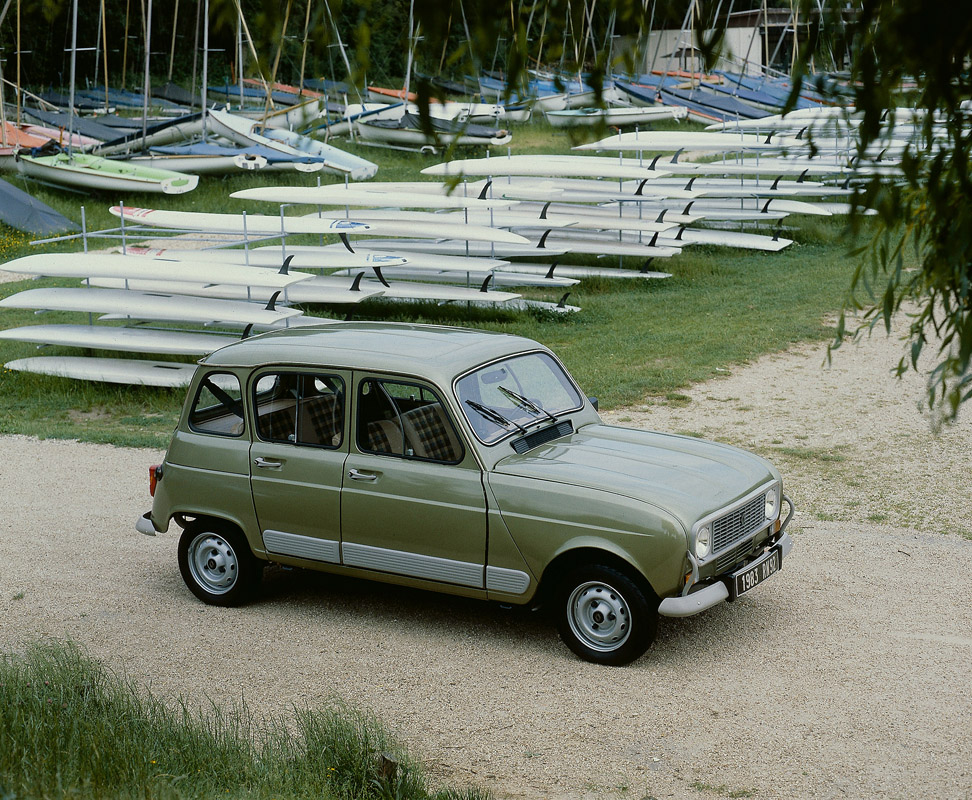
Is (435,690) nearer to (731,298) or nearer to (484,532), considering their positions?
(484,532)

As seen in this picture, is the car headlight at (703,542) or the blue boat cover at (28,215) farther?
the blue boat cover at (28,215)

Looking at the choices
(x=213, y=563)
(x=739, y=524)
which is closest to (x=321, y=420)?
(x=213, y=563)

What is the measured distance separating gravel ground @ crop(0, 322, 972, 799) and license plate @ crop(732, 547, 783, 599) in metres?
0.43

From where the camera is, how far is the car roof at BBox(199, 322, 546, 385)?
682 cm

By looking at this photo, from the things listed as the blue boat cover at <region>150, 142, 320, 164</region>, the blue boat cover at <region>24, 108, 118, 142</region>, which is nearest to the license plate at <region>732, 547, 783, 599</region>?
the blue boat cover at <region>150, 142, 320, 164</region>

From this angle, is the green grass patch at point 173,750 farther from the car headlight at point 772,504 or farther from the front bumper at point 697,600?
the car headlight at point 772,504

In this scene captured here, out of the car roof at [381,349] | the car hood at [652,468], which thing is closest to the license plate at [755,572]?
the car hood at [652,468]

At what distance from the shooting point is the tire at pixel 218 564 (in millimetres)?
7352

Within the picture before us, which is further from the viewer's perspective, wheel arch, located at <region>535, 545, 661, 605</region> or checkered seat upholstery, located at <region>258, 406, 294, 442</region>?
checkered seat upholstery, located at <region>258, 406, 294, 442</region>

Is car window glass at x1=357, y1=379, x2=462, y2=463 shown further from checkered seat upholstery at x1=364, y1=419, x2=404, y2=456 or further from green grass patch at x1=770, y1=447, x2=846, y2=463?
green grass patch at x1=770, y1=447, x2=846, y2=463

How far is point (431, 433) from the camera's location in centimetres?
672

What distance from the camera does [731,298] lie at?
19328mm

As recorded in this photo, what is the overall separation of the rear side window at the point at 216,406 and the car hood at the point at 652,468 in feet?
6.87

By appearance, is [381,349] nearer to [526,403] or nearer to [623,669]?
[526,403]
